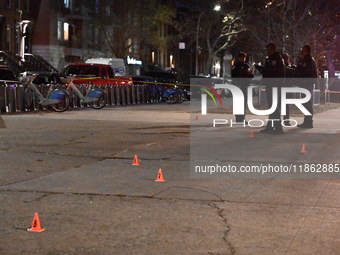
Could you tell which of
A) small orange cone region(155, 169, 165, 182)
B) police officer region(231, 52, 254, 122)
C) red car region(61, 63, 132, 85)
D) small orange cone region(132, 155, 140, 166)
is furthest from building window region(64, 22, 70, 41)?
small orange cone region(155, 169, 165, 182)

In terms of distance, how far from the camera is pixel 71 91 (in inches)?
1025

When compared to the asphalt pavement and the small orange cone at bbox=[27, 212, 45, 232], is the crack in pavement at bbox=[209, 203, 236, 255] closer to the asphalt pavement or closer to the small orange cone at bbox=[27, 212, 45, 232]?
the asphalt pavement

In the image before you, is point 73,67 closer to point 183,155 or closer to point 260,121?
point 260,121

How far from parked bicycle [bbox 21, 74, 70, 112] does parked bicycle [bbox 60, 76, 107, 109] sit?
79 cm

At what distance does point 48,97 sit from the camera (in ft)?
77.9

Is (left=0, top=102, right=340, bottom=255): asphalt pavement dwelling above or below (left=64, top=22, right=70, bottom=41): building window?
below

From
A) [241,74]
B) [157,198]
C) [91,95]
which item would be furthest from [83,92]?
[157,198]

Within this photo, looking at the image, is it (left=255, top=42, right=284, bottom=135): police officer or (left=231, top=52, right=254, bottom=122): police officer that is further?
(left=231, top=52, right=254, bottom=122): police officer

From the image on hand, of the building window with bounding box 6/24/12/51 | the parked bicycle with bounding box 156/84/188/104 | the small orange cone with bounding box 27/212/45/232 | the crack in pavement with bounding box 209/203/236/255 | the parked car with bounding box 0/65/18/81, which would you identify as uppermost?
the building window with bounding box 6/24/12/51

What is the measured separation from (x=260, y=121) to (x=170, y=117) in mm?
3008

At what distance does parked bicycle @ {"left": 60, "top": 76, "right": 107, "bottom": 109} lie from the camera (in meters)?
25.1

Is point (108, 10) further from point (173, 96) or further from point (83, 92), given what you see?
point (83, 92)

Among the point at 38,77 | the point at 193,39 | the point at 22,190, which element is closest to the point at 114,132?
the point at 22,190

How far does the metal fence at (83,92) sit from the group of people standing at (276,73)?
789cm
